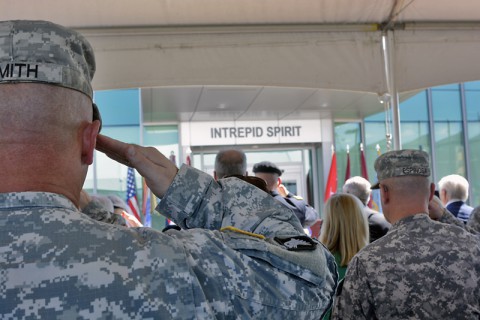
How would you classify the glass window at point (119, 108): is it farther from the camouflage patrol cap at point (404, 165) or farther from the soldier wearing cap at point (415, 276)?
the soldier wearing cap at point (415, 276)

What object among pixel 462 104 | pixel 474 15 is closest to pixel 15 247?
→ pixel 474 15

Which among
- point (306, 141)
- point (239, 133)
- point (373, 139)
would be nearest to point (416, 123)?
point (373, 139)

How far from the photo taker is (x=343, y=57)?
121 inches

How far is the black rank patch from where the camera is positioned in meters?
0.84

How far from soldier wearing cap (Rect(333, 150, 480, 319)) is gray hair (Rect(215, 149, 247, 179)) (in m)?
0.94

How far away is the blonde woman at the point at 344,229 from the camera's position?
277 centimetres

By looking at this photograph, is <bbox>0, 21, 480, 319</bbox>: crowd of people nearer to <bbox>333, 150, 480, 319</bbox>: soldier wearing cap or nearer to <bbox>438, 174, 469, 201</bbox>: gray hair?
<bbox>333, 150, 480, 319</bbox>: soldier wearing cap

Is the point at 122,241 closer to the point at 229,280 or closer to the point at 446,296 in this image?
the point at 229,280

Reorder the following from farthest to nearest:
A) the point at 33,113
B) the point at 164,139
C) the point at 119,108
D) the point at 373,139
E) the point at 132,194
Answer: the point at 373,139, the point at 164,139, the point at 119,108, the point at 132,194, the point at 33,113

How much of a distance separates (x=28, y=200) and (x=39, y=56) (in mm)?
207

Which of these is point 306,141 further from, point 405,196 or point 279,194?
point 405,196

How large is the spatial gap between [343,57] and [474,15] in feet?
2.73

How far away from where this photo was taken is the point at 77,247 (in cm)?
72

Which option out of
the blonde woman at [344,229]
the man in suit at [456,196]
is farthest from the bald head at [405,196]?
the man in suit at [456,196]
